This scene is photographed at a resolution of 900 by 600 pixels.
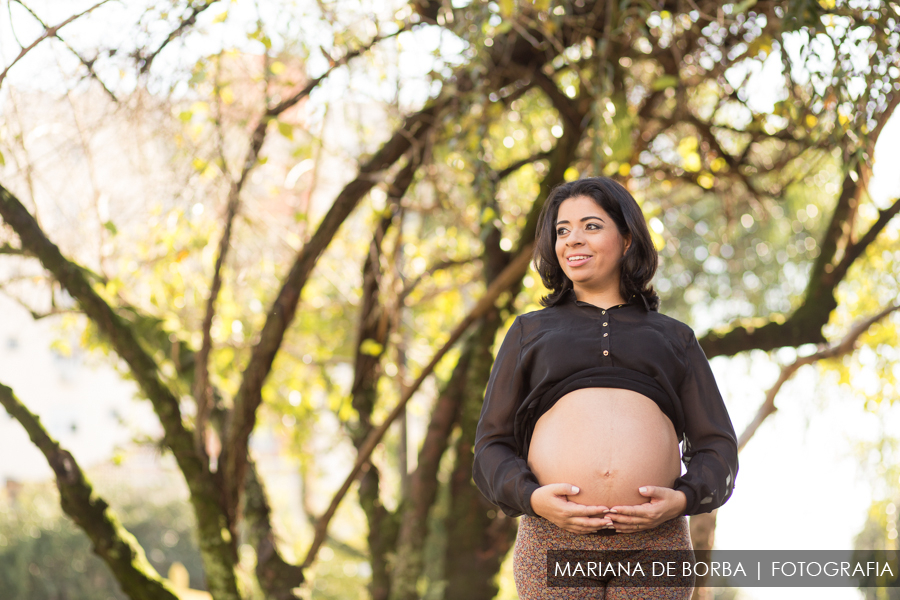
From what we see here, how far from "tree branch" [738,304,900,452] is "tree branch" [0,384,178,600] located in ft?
8.22

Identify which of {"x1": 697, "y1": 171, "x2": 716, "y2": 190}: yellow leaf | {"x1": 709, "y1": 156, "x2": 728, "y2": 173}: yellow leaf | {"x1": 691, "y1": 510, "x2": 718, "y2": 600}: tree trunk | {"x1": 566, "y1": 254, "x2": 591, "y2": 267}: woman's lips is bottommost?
{"x1": 691, "y1": 510, "x2": 718, "y2": 600}: tree trunk

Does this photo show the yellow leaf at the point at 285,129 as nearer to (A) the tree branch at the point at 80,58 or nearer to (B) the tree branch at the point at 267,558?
(A) the tree branch at the point at 80,58

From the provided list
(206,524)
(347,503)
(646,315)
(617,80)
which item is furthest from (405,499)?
(347,503)

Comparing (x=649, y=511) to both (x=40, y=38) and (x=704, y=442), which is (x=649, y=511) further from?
(x=40, y=38)

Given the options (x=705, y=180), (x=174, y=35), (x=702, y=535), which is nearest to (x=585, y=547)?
(x=702, y=535)

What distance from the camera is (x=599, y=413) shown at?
4.78 ft

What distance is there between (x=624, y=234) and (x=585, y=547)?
67cm

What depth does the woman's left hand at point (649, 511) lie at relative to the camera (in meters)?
1.34

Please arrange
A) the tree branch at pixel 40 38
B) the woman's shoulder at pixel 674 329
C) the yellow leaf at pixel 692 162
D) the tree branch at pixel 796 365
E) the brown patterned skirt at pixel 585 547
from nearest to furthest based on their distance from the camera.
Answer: the brown patterned skirt at pixel 585 547 < the woman's shoulder at pixel 674 329 < the tree branch at pixel 40 38 < the tree branch at pixel 796 365 < the yellow leaf at pixel 692 162

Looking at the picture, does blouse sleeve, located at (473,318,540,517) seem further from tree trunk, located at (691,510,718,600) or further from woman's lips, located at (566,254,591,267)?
tree trunk, located at (691,510,718,600)

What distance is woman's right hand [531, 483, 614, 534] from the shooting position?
1.35 m

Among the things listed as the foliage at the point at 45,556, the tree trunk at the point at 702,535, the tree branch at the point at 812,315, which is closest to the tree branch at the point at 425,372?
the tree branch at the point at 812,315

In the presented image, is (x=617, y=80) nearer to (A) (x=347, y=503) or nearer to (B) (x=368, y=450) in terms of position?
(B) (x=368, y=450)

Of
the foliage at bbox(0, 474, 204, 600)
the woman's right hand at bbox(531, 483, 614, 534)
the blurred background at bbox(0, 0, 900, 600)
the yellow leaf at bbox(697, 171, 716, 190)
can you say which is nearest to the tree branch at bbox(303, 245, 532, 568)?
the blurred background at bbox(0, 0, 900, 600)
